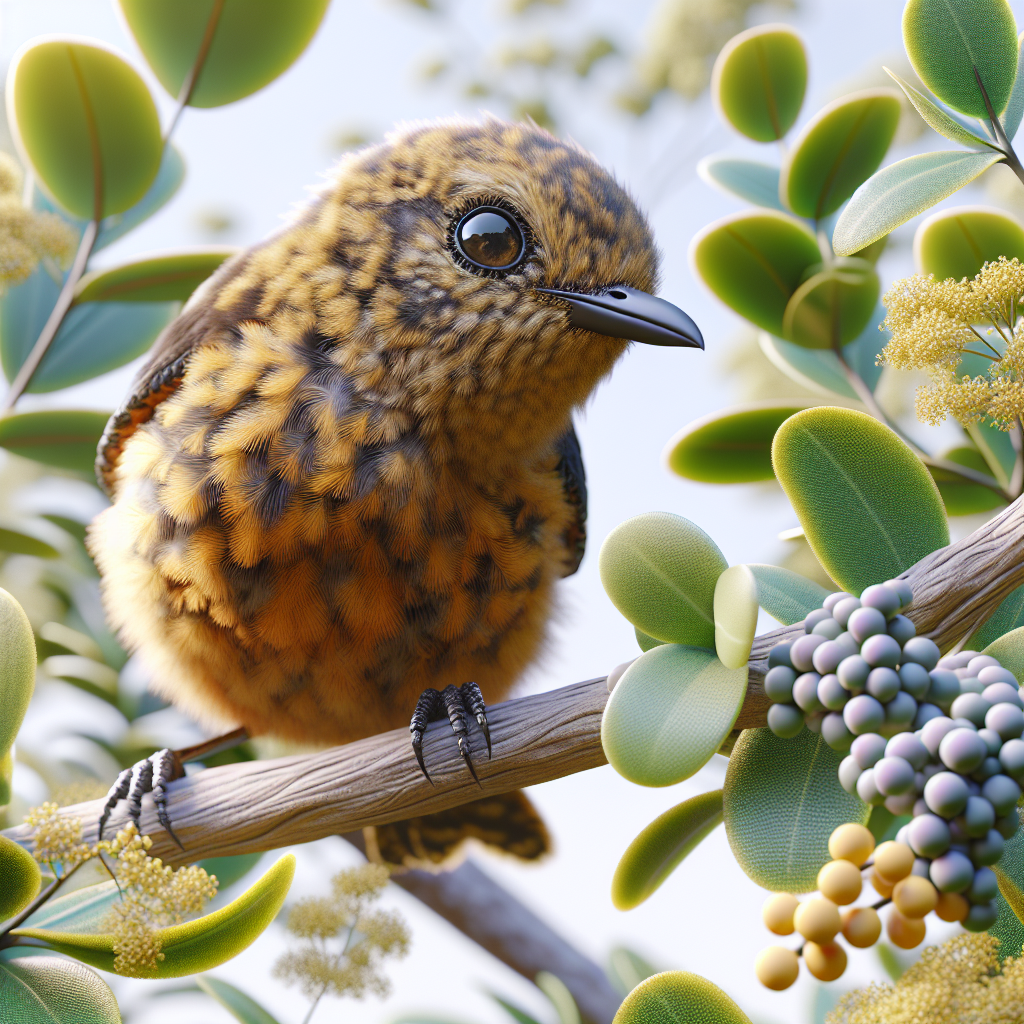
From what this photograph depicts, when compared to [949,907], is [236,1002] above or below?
below

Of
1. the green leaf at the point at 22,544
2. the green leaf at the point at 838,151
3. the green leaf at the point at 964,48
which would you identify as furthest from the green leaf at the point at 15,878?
the green leaf at the point at 838,151

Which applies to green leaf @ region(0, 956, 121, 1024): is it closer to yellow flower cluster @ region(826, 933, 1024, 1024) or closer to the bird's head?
yellow flower cluster @ region(826, 933, 1024, 1024)

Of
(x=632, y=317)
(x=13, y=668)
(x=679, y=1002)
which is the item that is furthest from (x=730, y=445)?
(x=13, y=668)

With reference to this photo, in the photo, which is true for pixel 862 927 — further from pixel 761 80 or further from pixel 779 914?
pixel 761 80

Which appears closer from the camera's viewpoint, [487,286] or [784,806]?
[784,806]

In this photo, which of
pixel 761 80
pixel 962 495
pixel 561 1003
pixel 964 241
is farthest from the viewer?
pixel 561 1003

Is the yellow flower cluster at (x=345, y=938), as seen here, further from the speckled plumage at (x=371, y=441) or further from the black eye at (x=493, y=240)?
the black eye at (x=493, y=240)

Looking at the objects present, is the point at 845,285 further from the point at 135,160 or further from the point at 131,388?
the point at 131,388
